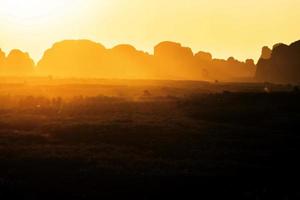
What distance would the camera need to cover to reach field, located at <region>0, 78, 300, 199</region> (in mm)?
26781

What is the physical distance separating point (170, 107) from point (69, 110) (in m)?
15.4

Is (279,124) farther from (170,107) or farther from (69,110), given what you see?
(69,110)

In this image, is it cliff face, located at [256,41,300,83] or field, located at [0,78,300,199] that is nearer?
field, located at [0,78,300,199]

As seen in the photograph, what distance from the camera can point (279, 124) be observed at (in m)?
52.1

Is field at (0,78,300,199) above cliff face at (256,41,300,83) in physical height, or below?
below

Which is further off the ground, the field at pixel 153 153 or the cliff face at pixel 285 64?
the cliff face at pixel 285 64

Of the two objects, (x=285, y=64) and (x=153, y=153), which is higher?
(x=285, y=64)

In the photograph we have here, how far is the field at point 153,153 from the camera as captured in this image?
26.8 metres

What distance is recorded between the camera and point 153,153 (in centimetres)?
3672

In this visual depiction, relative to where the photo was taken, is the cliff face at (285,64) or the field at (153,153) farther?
the cliff face at (285,64)

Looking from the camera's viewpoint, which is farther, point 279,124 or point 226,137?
point 279,124

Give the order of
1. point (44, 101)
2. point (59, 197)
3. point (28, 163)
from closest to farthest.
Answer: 1. point (59, 197)
2. point (28, 163)
3. point (44, 101)

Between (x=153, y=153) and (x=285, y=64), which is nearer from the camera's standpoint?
(x=153, y=153)

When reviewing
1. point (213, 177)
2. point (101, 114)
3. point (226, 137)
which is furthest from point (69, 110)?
point (213, 177)
